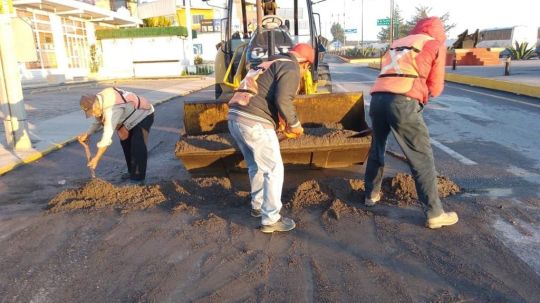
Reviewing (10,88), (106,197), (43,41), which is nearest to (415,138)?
(106,197)

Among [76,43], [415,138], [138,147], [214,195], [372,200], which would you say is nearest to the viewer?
[415,138]

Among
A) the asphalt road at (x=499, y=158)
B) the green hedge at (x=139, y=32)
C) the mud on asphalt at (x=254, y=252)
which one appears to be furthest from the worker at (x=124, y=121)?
the green hedge at (x=139, y=32)

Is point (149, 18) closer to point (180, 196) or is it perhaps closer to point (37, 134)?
point (37, 134)

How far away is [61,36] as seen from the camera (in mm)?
26188

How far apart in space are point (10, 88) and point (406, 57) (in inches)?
271

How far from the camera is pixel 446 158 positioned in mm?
6387

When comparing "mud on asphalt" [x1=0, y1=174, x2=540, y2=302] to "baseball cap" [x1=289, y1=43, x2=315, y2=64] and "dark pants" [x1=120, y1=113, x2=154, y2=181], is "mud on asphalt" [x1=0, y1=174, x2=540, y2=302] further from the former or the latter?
"baseball cap" [x1=289, y1=43, x2=315, y2=64]

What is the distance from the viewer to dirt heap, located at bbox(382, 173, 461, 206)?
183 inches

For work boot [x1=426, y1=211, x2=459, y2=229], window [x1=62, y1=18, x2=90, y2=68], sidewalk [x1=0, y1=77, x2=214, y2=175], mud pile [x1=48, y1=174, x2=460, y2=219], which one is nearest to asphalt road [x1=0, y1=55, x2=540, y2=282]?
sidewalk [x1=0, y1=77, x2=214, y2=175]

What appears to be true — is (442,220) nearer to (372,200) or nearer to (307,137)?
(372,200)

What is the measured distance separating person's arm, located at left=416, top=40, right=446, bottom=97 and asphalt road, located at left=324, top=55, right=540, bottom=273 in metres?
1.39

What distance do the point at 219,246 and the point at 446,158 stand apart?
4.00m

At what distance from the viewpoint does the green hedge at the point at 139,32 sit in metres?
31.0

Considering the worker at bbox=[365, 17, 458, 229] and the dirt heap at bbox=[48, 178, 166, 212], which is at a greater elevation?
the worker at bbox=[365, 17, 458, 229]
